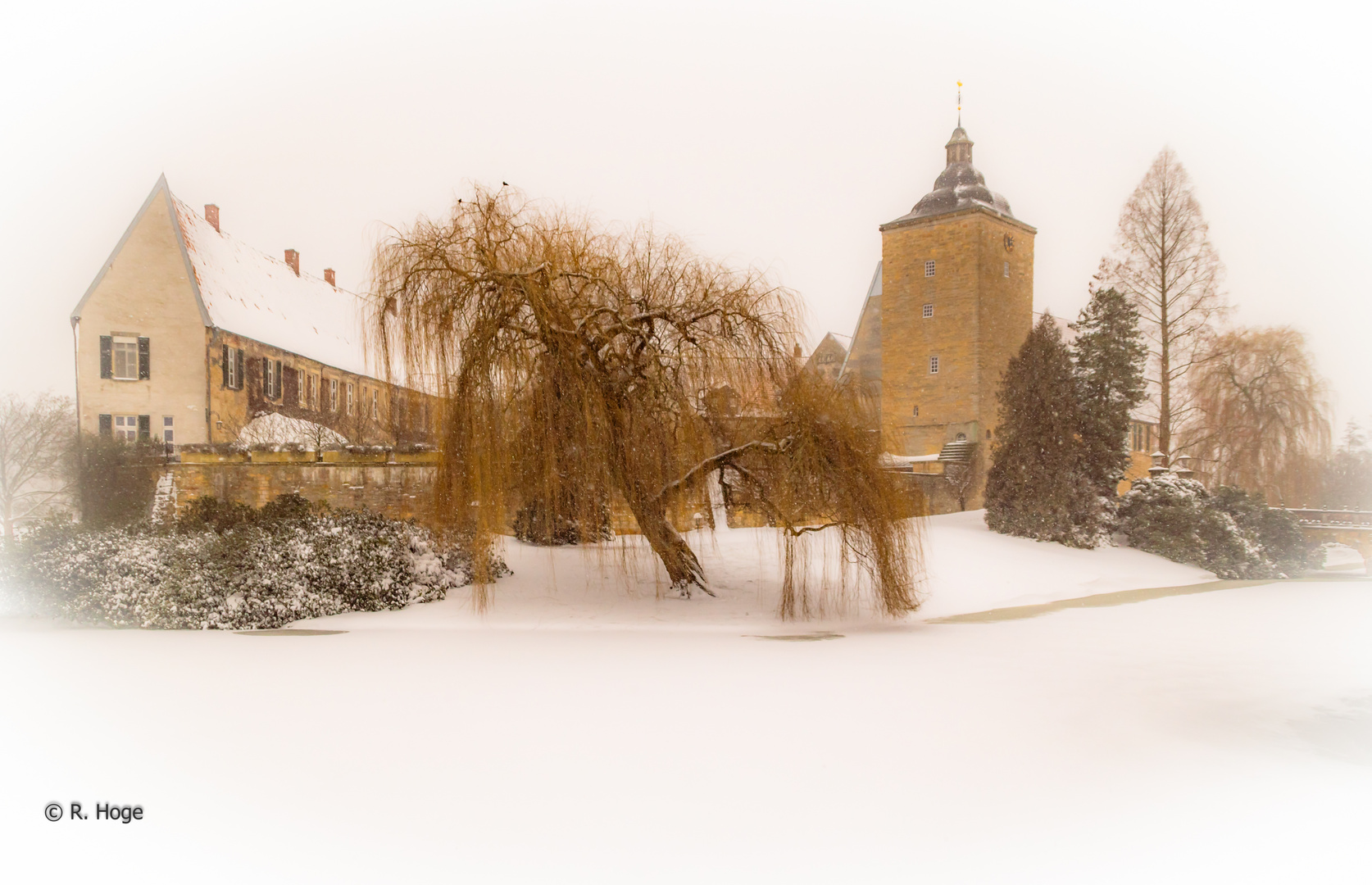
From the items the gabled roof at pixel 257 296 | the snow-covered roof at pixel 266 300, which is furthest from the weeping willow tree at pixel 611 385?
the snow-covered roof at pixel 266 300

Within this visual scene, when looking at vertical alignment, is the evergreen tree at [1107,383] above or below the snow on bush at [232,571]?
above

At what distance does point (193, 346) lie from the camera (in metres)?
15.0

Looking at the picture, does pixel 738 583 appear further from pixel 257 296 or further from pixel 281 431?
pixel 257 296

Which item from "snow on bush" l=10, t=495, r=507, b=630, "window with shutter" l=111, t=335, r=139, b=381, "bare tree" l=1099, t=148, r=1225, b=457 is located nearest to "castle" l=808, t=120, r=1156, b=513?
"bare tree" l=1099, t=148, r=1225, b=457

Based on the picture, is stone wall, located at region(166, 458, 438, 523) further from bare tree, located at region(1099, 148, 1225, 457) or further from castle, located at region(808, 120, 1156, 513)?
bare tree, located at region(1099, 148, 1225, 457)

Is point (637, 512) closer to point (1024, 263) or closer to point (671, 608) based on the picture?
point (671, 608)

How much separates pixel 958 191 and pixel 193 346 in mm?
18569

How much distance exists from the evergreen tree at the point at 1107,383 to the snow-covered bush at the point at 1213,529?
797 millimetres

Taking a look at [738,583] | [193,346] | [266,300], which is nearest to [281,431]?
[193,346]

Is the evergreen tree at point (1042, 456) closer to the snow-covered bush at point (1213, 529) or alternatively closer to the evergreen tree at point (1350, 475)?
the snow-covered bush at point (1213, 529)

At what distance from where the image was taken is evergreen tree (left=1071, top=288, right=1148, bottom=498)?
16.0 meters

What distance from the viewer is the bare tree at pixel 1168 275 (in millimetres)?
16562

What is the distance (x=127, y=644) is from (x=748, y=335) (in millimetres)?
7225

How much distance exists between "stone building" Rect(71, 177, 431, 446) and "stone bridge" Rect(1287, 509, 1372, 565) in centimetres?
1606
